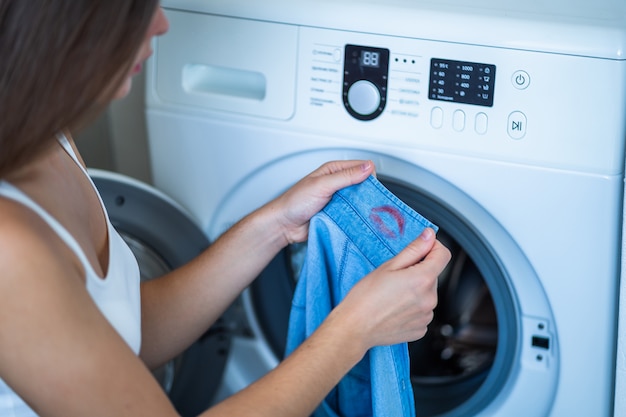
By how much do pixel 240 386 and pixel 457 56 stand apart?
609 millimetres

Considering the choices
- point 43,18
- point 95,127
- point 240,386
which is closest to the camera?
point 43,18

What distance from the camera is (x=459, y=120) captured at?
1.00 meters

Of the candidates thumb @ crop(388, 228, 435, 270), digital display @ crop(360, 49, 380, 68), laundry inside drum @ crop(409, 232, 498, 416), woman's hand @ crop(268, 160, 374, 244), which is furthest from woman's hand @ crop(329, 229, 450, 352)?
laundry inside drum @ crop(409, 232, 498, 416)

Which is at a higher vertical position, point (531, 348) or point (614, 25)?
point (614, 25)

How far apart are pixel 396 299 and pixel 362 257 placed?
0.43ft

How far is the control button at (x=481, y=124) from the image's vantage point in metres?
0.99

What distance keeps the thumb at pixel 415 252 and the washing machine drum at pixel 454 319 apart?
0.55 ft

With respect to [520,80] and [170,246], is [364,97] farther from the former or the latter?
[170,246]

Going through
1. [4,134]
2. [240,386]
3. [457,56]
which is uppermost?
[457,56]

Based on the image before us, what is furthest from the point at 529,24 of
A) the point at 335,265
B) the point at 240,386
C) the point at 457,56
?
the point at 240,386

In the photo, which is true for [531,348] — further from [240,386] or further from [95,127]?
[95,127]

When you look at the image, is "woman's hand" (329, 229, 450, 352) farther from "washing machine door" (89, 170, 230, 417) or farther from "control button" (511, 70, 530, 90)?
"washing machine door" (89, 170, 230, 417)

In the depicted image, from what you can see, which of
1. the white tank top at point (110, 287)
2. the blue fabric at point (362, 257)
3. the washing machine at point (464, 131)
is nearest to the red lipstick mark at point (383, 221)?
the blue fabric at point (362, 257)

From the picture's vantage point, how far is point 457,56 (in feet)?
3.22
